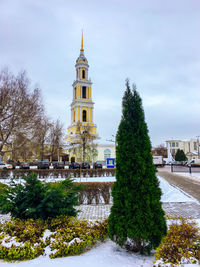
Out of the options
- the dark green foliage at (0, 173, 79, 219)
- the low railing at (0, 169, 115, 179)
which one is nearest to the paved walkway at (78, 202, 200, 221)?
the dark green foliage at (0, 173, 79, 219)

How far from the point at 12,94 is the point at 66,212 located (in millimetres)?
15649

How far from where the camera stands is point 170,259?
2.88 m

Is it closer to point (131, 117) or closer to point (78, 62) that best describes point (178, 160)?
point (78, 62)

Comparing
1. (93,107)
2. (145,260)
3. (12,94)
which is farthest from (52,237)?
(93,107)

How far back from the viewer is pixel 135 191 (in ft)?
11.6

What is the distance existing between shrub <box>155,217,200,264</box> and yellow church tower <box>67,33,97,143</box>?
158ft

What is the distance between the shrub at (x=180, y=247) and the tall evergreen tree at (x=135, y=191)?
0.75 feet

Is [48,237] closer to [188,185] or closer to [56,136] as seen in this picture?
[188,185]

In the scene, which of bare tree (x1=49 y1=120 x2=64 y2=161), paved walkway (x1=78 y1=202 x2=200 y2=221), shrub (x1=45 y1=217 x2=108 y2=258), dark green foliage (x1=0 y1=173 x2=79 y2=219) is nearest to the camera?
shrub (x1=45 y1=217 x2=108 y2=258)

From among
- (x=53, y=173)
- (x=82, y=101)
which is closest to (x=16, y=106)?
(x=53, y=173)

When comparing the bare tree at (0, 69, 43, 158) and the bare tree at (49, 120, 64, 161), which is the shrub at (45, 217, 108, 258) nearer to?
the bare tree at (0, 69, 43, 158)

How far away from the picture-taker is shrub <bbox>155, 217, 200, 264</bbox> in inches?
113

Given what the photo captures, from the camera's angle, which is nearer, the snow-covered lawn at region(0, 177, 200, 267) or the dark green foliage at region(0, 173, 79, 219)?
the snow-covered lawn at region(0, 177, 200, 267)

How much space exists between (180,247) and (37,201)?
3093 millimetres
